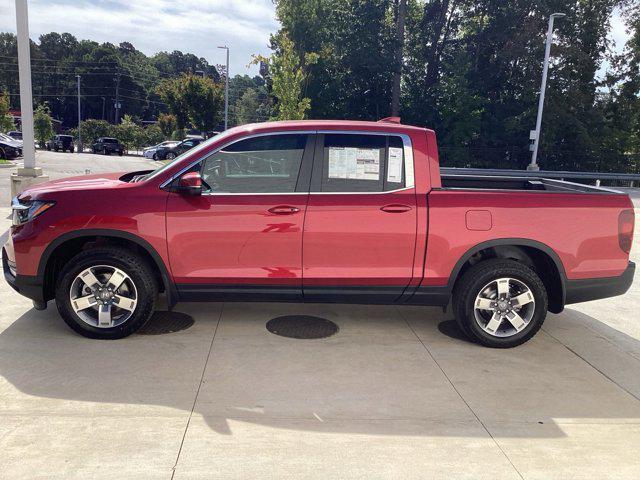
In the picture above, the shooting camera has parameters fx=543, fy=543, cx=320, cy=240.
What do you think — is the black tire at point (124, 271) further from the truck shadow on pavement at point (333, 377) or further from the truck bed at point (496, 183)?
the truck bed at point (496, 183)

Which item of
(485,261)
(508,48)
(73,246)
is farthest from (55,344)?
(508,48)

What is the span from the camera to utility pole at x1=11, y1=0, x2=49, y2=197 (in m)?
8.98

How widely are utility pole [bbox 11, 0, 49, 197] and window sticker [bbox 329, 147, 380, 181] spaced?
6.71 m

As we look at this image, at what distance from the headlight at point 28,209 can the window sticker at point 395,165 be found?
9.42 ft

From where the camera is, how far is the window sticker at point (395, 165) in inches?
183

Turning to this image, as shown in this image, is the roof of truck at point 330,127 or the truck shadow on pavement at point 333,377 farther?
the roof of truck at point 330,127

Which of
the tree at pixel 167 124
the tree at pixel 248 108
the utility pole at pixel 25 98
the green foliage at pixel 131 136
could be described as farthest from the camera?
the tree at pixel 248 108

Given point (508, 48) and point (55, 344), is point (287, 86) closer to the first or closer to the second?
point (508, 48)

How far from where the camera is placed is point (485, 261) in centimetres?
481

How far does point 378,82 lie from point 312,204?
32.2m

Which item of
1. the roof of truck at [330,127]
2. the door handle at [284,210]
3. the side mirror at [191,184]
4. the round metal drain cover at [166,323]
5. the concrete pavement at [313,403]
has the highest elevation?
the roof of truck at [330,127]

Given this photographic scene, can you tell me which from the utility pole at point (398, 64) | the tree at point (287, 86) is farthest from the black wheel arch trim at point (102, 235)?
the utility pole at point (398, 64)

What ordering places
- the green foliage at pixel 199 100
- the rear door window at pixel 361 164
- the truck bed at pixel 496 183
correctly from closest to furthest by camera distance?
the rear door window at pixel 361 164 → the truck bed at pixel 496 183 → the green foliage at pixel 199 100

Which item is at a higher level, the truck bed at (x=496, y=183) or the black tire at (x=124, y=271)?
the truck bed at (x=496, y=183)
